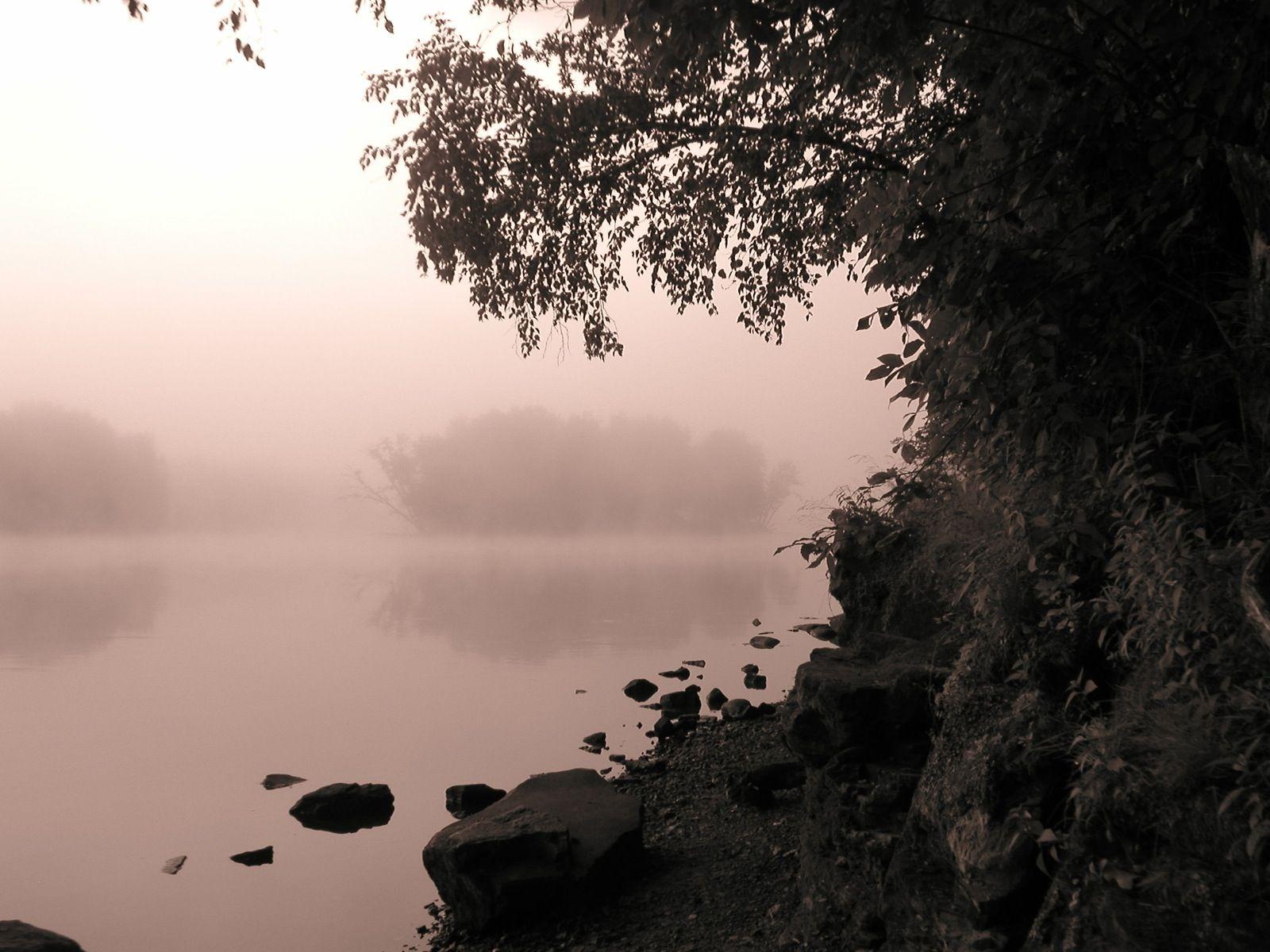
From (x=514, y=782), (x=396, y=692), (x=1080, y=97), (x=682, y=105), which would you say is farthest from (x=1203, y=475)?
(x=396, y=692)

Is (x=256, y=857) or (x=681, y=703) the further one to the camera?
(x=681, y=703)

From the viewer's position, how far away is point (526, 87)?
1184 centimetres

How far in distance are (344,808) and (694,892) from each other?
4792mm

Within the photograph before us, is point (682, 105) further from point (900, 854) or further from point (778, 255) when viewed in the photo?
point (900, 854)

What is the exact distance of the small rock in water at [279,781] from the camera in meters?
11.2

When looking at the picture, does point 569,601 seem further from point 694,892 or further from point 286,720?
point 694,892

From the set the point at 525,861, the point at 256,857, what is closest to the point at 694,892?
the point at 525,861

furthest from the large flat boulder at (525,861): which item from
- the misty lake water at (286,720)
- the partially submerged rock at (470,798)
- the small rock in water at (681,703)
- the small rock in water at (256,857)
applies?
the small rock in water at (681,703)

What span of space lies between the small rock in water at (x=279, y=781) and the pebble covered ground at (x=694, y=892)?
4.68 m

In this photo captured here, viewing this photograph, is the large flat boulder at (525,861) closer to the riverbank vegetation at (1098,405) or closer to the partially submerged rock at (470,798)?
the partially submerged rock at (470,798)

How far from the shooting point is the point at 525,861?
22.8 ft

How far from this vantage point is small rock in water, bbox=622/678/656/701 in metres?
15.0

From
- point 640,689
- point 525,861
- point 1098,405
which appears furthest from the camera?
point 640,689

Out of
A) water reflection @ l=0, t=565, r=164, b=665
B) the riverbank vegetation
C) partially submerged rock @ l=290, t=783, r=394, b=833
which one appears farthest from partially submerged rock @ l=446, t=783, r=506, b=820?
water reflection @ l=0, t=565, r=164, b=665
